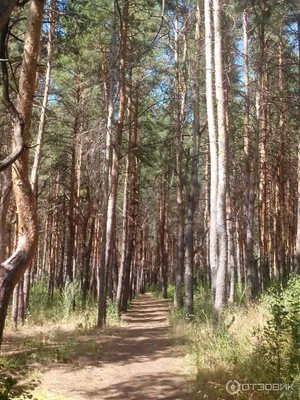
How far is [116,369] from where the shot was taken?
26.1ft

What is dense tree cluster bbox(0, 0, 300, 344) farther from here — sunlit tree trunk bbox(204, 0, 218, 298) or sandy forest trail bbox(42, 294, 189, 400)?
sandy forest trail bbox(42, 294, 189, 400)

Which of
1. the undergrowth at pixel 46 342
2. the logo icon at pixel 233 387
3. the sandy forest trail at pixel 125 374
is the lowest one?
the sandy forest trail at pixel 125 374

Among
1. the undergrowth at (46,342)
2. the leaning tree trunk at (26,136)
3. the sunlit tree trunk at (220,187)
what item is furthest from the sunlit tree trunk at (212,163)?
the leaning tree trunk at (26,136)

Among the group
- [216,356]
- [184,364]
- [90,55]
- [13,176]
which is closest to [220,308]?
[184,364]

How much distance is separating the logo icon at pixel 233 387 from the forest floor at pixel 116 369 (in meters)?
0.88

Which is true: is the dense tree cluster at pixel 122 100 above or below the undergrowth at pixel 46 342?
above

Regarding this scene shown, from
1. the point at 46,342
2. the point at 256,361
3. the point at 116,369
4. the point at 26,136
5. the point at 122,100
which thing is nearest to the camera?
the point at 26,136

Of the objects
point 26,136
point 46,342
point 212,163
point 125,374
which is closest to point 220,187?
point 212,163

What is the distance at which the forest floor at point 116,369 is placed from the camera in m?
6.46

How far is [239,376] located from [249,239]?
329 inches

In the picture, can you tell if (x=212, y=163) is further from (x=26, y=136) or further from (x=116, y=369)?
(x=26, y=136)

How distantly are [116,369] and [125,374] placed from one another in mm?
396

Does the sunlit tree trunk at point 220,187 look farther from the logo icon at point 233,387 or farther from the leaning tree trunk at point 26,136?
the leaning tree trunk at point 26,136

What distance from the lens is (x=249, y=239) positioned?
13.7 meters
